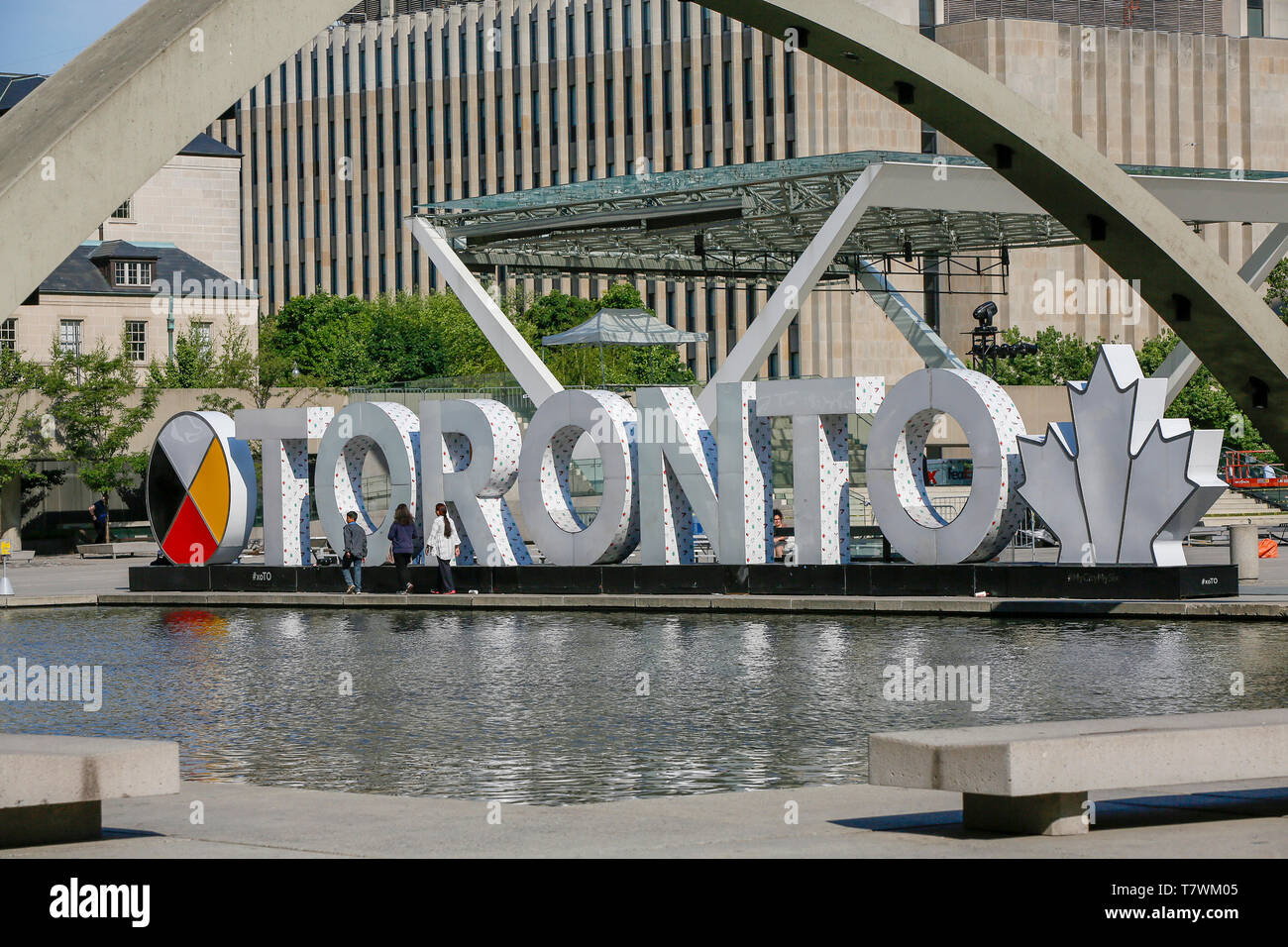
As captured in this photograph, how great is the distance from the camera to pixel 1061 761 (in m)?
7.73

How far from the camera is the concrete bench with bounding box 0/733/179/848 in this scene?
7.64 metres

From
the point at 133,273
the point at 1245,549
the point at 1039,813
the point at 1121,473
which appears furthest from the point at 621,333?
the point at 1039,813

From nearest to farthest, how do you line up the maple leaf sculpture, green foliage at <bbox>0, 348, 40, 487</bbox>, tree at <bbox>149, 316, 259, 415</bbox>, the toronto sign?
the maple leaf sculpture, the toronto sign, green foliage at <bbox>0, 348, 40, 487</bbox>, tree at <bbox>149, 316, 259, 415</bbox>

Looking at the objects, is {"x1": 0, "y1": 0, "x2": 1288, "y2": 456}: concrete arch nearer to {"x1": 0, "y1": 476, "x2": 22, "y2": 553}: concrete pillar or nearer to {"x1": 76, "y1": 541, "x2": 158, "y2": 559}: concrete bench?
{"x1": 76, "y1": 541, "x2": 158, "y2": 559}: concrete bench

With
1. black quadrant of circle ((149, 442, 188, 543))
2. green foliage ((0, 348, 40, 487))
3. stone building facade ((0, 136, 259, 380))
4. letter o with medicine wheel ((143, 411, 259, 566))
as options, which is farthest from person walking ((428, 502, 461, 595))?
stone building facade ((0, 136, 259, 380))

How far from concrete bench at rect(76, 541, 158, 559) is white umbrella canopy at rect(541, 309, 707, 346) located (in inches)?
483

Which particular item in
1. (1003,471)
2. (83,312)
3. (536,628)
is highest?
(83,312)

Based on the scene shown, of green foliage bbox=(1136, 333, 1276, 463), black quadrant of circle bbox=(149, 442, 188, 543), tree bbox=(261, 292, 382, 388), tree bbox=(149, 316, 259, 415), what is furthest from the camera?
tree bbox=(261, 292, 382, 388)

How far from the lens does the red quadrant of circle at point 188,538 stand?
3219 cm

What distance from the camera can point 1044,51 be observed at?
3280 inches

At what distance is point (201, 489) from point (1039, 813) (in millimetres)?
25855

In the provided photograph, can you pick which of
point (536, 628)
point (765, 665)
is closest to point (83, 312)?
point (536, 628)
